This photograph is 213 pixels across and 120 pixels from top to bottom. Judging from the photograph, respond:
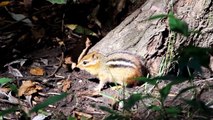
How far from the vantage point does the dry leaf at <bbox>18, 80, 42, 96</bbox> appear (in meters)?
5.13

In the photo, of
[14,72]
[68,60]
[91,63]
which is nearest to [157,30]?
[91,63]

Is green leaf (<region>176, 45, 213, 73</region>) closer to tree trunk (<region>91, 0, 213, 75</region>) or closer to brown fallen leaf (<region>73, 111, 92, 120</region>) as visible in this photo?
brown fallen leaf (<region>73, 111, 92, 120</region>)

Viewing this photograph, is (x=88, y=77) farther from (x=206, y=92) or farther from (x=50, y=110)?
(x=206, y=92)

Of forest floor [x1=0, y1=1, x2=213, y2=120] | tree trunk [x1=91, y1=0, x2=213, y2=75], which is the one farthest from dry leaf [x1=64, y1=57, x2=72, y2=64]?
tree trunk [x1=91, y1=0, x2=213, y2=75]

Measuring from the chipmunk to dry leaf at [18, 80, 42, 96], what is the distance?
22.4 inches

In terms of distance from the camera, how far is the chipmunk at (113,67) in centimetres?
513

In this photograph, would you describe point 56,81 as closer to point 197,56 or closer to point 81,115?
point 81,115

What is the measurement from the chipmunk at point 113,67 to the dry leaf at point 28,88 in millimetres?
569

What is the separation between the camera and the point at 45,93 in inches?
205

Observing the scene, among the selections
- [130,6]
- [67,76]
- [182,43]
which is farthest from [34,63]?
[182,43]

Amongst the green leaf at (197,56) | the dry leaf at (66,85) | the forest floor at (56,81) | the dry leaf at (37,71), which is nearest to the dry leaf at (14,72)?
the forest floor at (56,81)

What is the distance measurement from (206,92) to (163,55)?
802 mm

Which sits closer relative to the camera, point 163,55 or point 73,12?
point 163,55

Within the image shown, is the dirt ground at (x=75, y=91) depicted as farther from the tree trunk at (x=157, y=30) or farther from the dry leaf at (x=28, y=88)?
the tree trunk at (x=157, y=30)
